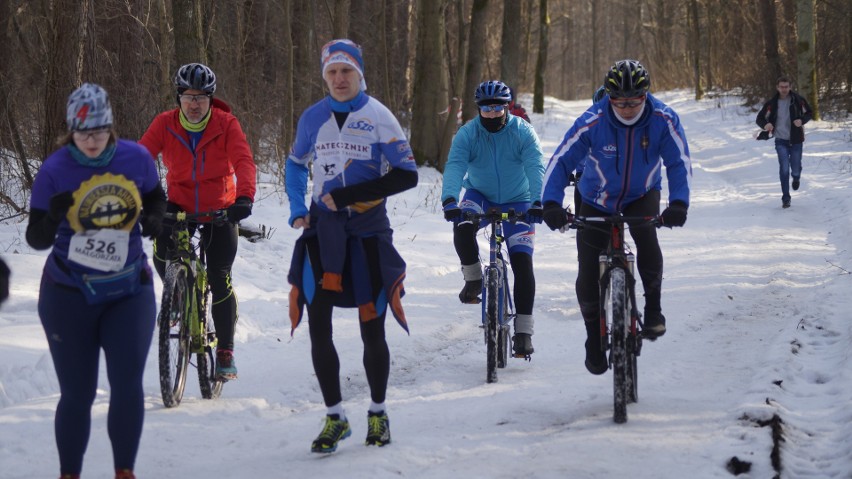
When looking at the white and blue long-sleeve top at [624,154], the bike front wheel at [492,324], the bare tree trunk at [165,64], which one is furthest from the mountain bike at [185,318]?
the bare tree trunk at [165,64]

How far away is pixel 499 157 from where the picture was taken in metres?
7.80

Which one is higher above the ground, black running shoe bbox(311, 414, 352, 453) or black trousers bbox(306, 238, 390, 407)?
black trousers bbox(306, 238, 390, 407)

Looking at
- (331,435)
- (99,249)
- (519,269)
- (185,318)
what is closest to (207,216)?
(185,318)

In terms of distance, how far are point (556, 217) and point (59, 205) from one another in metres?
2.90

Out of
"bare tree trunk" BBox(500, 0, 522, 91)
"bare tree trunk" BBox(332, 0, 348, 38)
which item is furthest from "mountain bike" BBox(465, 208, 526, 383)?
"bare tree trunk" BBox(500, 0, 522, 91)

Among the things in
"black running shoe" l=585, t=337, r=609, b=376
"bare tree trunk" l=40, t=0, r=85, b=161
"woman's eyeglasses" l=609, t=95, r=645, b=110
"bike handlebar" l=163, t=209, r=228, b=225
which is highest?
"bare tree trunk" l=40, t=0, r=85, b=161

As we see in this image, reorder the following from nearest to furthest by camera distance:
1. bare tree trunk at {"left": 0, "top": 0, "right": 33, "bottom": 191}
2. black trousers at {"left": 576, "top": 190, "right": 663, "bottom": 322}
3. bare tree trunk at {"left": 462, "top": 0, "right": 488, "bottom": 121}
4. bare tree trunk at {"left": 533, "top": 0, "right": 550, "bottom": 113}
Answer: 1. black trousers at {"left": 576, "top": 190, "right": 663, "bottom": 322}
2. bare tree trunk at {"left": 0, "top": 0, "right": 33, "bottom": 191}
3. bare tree trunk at {"left": 462, "top": 0, "right": 488, "bottom": 121}
4. bare tree trunk at {"left": 533, "top": 0, "right": 550, "bottom": 113}

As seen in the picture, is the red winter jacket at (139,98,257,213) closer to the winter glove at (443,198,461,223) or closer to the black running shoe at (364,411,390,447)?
the winter glove at (443,198,461,223)

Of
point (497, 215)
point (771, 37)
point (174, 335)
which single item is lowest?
point (174, 335)

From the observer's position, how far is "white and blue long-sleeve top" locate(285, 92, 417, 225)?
5391mm

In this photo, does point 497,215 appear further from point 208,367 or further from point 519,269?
point 208,367

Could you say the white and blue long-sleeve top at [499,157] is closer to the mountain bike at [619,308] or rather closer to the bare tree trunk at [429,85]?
the mountain bike at [619,308]

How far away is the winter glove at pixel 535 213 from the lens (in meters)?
6.94

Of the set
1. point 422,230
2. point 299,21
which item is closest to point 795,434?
point 422,230
